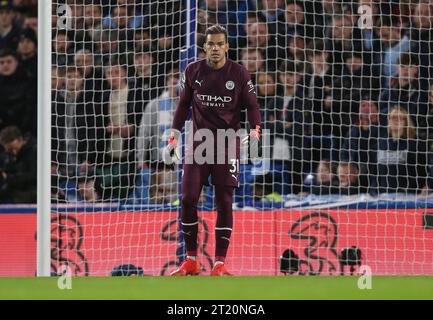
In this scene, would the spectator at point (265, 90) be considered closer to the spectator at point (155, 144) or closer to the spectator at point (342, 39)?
the spectator at point (342, 39)

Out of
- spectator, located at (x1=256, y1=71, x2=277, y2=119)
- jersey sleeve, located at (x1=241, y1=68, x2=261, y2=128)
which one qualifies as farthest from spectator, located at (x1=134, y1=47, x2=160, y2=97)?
jersey sleeve, located at (x1=241, y1=68, x2=261, y2=128)

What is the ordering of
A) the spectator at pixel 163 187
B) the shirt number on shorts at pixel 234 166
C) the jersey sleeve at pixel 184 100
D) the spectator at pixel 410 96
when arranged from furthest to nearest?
1. the spectator at pixel 410 96
2. the spectator at pixel 163 187
3. the jersey sleeve at pixel 184 100
4. the shirt number on shorts at pixel 234 166

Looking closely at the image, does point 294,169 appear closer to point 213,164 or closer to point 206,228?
point 206,228

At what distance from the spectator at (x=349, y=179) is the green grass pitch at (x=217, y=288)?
2.49 m

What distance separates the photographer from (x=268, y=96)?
958 cm

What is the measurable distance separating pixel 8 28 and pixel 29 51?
1.31 ft

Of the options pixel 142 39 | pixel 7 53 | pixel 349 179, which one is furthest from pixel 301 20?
Answer: pixel 7 53

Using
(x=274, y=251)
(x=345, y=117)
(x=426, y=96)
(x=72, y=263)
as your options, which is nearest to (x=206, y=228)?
(x=274, y=251)

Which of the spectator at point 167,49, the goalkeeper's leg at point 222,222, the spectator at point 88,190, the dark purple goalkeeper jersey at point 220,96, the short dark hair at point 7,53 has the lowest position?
the goalkeeper's leg at point 222,222

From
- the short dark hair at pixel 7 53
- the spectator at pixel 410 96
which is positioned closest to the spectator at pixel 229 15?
the spectator at pixel 410 96

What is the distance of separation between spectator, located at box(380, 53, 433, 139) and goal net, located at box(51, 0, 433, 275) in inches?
0.5

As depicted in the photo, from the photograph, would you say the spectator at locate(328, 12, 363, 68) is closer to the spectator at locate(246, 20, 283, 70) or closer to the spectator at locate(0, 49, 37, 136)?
the spectator at locate(246, 20, 283, 70)

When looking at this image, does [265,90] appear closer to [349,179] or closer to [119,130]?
[349,179]

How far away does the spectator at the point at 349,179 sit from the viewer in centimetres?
934
